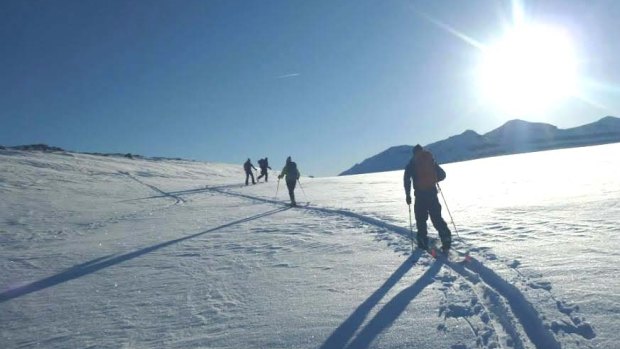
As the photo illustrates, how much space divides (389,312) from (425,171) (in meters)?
4.21

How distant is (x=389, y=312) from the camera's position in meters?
5.06

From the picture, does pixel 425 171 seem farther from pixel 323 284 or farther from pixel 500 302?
pixel 500 302

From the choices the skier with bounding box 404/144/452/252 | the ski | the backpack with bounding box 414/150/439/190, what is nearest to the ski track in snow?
the ski

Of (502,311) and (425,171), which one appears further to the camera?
(425,171)

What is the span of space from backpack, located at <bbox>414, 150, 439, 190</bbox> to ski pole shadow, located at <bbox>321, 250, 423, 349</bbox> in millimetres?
2148

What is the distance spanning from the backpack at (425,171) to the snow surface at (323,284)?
4.20 feet

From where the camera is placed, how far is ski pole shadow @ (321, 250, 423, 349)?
14.4 feet

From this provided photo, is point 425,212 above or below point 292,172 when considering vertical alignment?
below

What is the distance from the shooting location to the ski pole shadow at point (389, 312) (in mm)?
4406

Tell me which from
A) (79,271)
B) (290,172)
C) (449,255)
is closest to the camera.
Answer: (449,255)

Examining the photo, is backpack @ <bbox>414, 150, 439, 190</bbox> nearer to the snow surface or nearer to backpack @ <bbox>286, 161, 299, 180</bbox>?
the snow surface

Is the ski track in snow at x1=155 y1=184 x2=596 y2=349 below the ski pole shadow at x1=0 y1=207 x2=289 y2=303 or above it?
below

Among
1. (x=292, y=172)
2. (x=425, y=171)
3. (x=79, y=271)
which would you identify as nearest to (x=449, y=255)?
(x=425, y=171)

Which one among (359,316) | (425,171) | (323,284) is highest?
(425,171)
